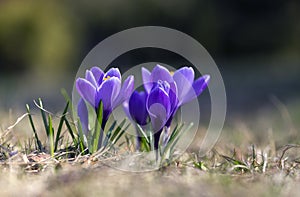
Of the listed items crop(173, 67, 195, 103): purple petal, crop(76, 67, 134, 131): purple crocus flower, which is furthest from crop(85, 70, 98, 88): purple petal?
crop(173, 67, 195, 103): purple petal

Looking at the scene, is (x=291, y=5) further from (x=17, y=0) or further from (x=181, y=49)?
(x=17, y=0)

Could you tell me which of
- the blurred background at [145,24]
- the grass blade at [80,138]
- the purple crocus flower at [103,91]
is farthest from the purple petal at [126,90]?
the blurred background at [145,24]

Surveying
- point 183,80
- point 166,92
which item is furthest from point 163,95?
point 183,80

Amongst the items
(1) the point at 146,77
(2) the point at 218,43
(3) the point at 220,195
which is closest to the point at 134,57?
(2) the point at 218,43

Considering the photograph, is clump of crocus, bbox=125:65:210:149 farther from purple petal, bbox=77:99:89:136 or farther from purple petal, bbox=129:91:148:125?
purple petal, bbox=77:99:89:136

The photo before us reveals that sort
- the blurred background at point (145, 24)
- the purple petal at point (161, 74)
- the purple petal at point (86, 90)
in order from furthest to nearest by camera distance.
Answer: the blurred background at point (145, 24) < the purple petal at point (161, 74) < the purple petal at point (86, 90)

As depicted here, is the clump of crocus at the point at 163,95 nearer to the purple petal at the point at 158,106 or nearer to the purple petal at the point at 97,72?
the purple petal at the point at 158,106

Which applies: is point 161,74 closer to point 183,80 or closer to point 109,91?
point 183,80

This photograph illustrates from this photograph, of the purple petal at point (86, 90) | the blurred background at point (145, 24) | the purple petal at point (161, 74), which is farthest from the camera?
the blurred background at point (145, 24)
